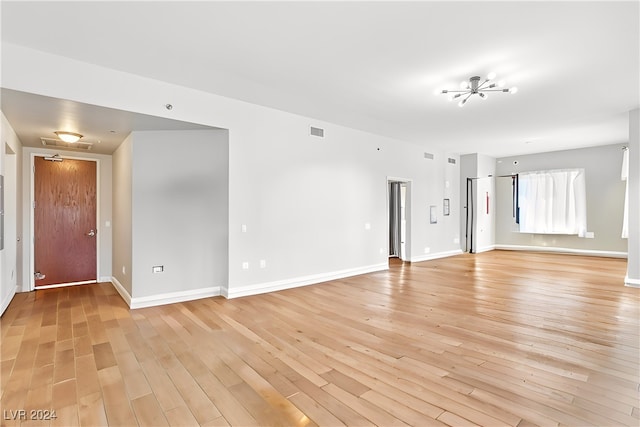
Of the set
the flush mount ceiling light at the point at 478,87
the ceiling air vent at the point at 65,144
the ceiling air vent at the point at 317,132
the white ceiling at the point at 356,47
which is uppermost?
the white ceiling at the point at 356,47

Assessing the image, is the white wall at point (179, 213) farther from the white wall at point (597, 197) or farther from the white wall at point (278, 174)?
the white wall at point (597, 197)

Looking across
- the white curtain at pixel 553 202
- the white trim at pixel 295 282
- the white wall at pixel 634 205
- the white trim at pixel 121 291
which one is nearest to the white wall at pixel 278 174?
the white trim at pixel 295 282

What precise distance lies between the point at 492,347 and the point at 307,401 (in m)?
1.98

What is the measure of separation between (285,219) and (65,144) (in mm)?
3956

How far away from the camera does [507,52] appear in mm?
3557

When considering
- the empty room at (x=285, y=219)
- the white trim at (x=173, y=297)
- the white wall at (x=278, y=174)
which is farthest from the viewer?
the white trim at (x=173, y=297)

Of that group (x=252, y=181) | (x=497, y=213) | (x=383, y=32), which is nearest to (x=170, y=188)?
(x=252, y=181)

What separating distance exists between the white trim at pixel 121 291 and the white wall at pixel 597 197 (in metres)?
11.2

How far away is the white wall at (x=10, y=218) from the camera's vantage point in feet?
14.0

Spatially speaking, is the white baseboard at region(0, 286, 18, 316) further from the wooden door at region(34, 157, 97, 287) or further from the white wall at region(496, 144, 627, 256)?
the white wall at region(496, 144, 627, 256)

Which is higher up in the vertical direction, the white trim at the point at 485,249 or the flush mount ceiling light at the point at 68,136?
the flush mount ceiling light at the point at 68,136

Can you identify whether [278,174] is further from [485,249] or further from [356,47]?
[485,249]

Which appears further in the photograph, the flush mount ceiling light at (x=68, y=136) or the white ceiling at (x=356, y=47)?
the flush mount ceiling light at (x=68, y=136)

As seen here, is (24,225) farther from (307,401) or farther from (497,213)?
(497,213)
